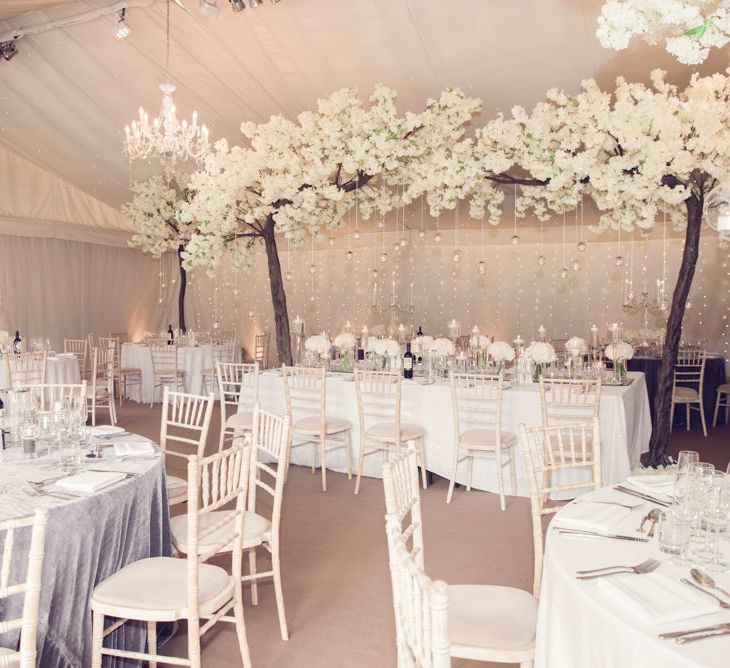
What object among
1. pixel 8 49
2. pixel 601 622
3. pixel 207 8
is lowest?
pixel 601 622

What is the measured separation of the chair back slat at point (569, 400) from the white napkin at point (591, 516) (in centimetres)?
A: 258

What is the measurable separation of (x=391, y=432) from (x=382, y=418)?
1.66 ft

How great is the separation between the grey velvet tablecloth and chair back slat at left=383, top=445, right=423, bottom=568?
1.17 metres

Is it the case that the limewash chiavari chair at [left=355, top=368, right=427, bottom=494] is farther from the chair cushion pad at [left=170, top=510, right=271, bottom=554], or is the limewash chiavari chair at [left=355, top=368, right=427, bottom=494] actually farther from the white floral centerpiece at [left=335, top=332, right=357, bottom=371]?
the chair cushion pad at [left=170, top=510, right=271, bottom=554]

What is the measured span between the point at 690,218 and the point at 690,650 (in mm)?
5247

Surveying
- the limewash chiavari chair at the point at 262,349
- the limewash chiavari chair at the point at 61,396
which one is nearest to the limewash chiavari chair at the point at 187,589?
the limewash chiavari chair at the point at 61,396

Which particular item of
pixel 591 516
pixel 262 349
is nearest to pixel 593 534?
pixel 591 516

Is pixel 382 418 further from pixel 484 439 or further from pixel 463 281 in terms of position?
pixel 463 281

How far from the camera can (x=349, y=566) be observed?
4.13m

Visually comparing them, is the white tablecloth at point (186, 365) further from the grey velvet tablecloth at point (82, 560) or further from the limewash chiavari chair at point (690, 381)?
the grey velvet tablecloth at point (82, 560)

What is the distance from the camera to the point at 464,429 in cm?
582

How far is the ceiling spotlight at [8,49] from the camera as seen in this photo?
7594 mm

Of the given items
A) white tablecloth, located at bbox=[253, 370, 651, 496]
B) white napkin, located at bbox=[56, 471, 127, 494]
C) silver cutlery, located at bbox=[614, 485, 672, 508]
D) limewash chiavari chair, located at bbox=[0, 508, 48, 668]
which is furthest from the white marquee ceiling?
limewash chiavari chair, located at bbox=[0, 508, 48, 668]

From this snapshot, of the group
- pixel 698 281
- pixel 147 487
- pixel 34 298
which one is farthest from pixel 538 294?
pixel 147 487
